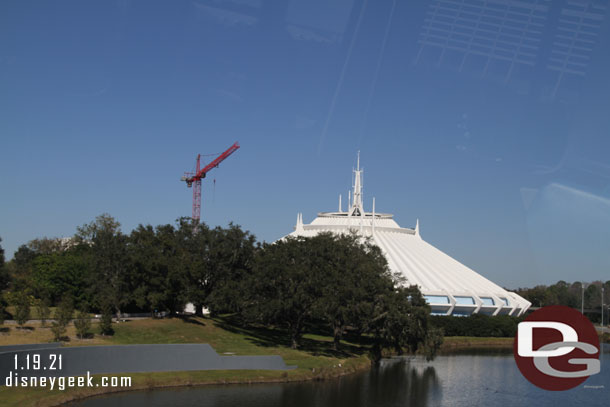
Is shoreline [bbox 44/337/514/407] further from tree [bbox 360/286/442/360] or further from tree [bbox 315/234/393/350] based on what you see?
tree [bbox 315/234/393/350]

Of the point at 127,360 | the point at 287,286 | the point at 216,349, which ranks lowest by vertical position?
the point at 216,349

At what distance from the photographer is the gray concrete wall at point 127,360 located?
27.0m

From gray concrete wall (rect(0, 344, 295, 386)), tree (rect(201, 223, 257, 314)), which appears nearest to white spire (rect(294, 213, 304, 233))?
tree (rect(201, 223, 257, 314))

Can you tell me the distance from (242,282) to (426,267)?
84.8 feet

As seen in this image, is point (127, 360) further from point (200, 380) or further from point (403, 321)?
point (403, 321)

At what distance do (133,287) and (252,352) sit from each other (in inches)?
493

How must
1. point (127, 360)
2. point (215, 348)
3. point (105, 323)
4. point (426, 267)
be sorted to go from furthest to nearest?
point (426, 267), point (215, 348), point (105, 323), point (127, 360)

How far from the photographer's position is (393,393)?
32.0 m

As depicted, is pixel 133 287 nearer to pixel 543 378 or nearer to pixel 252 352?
pixel 252 352

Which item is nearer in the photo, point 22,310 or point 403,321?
point 22,310


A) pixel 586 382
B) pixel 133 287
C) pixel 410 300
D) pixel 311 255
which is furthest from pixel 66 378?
pixel 586 382

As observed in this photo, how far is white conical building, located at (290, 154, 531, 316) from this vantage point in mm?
60375
